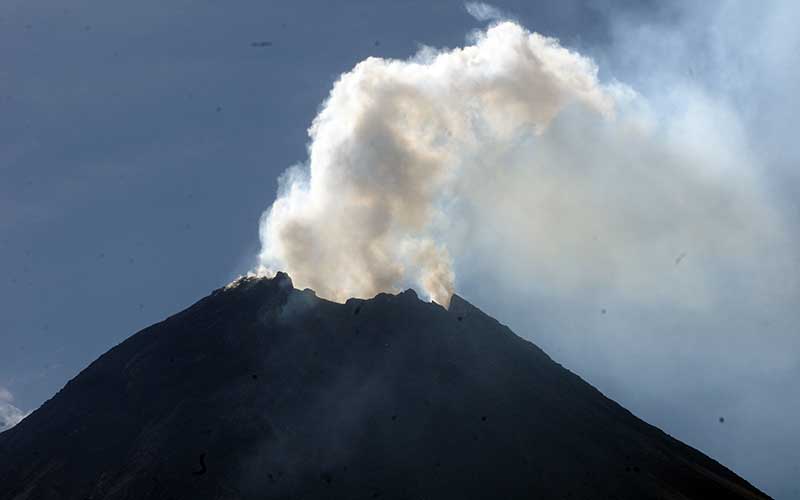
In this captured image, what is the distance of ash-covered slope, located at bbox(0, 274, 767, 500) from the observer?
85438 mm

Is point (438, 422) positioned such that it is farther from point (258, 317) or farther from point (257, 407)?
point (258, 317)

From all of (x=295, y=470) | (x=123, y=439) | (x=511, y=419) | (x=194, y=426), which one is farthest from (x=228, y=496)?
(x=511, y=419)

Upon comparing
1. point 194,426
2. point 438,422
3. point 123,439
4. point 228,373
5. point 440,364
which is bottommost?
point 123,439

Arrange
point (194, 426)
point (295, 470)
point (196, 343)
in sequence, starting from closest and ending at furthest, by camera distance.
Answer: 1. point (295, 470)
2. point (194, 426)
3. point (196, 343)

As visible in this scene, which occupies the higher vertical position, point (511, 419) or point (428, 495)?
point (511, 419)

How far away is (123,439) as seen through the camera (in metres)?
95.1

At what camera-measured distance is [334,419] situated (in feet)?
318

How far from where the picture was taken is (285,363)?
10656 centimetres

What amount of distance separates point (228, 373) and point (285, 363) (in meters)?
7.30

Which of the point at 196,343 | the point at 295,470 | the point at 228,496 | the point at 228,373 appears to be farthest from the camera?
the point at 196,343

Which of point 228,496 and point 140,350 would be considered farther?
point 140,350

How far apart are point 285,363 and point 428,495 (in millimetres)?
31537

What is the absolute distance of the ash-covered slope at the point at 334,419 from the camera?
3364 inches

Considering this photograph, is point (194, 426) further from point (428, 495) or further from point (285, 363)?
point (428, 495)
